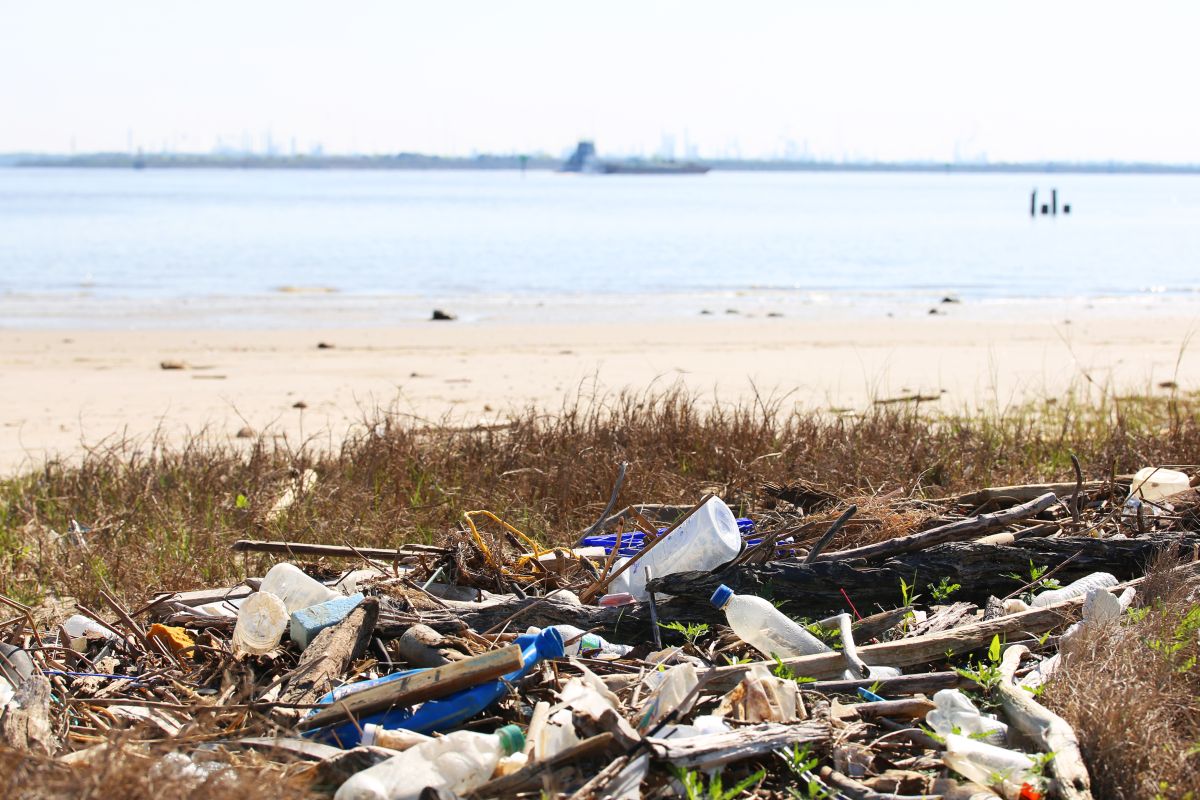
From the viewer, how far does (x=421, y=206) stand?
85.6m

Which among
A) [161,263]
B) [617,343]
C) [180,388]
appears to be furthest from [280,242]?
[180,388]

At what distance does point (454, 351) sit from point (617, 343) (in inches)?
112

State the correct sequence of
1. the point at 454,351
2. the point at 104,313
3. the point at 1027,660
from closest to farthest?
the point at 1027,660, the point at 454,351, the point at 104,313

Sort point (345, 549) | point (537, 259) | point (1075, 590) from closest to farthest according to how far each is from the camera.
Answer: point (1075, 590) → point (345, 549) → point (537, 259)

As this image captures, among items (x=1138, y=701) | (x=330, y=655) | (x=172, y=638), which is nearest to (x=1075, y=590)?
(x=1138, y=701)

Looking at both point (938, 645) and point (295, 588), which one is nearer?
point (938, 645)

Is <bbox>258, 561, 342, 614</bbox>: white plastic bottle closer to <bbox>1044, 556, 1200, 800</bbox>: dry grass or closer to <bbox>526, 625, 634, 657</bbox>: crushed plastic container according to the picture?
<bbox>526, 625, 634, 657</bbox>: crushed plastic container

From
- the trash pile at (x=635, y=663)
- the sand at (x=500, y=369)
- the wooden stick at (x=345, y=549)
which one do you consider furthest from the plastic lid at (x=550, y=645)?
the sand at (x=500, y=369)

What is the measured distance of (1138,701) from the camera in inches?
112

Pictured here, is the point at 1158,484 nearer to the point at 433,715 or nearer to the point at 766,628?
the point at 766,628

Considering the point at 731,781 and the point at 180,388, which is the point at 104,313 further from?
the point at 731,781

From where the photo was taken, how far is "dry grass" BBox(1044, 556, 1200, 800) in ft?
8.89

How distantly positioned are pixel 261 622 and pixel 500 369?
11141 millimetres

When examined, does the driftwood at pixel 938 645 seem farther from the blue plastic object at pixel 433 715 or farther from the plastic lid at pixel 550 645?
the blue plastic object at pixel 433 715
